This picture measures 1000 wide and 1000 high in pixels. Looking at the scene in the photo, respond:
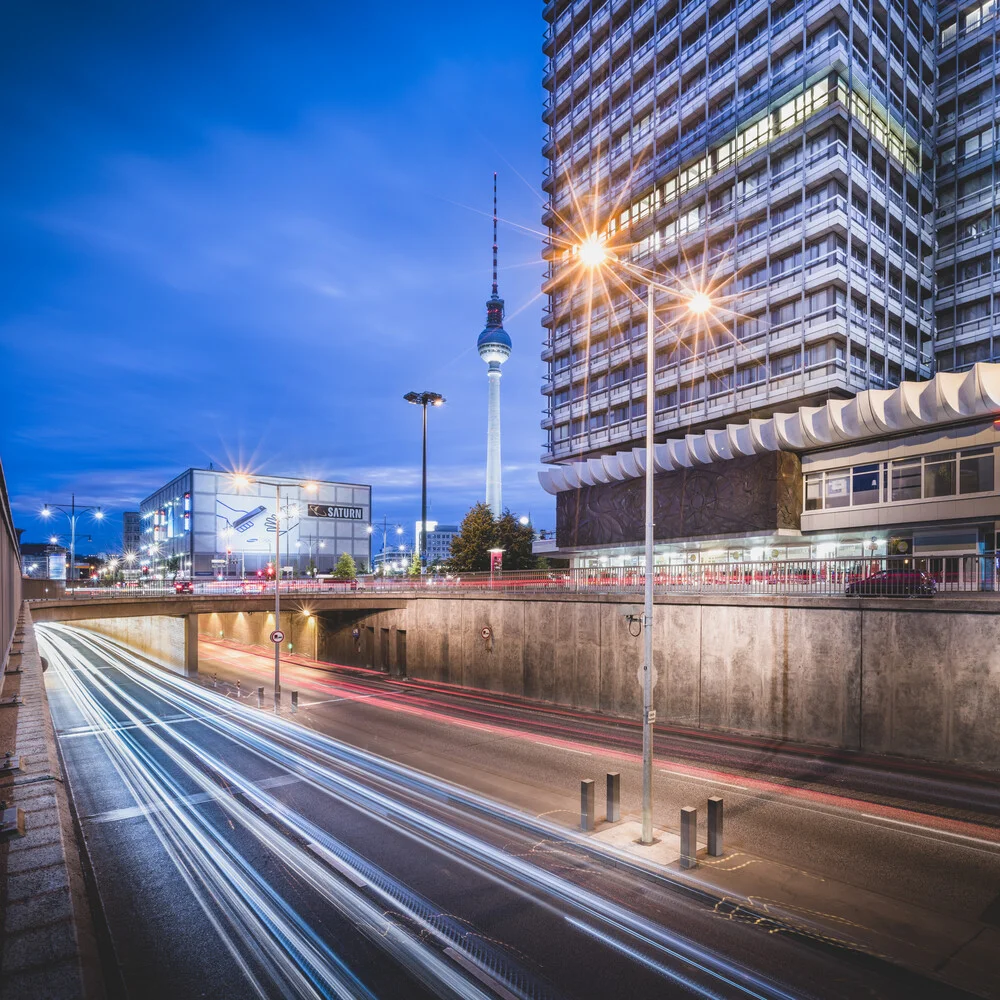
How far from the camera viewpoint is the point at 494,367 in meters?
138

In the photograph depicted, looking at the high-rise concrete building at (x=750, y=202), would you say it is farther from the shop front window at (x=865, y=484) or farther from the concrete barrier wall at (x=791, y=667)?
the concrete barrier wall at (x=791, y=667)

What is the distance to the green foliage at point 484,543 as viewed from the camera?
46.8 metres

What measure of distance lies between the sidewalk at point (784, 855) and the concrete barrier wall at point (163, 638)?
20.9m

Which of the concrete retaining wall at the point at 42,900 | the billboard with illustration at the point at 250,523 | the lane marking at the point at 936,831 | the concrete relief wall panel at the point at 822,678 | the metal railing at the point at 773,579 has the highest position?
the billboard with illustration at the point at 250,523

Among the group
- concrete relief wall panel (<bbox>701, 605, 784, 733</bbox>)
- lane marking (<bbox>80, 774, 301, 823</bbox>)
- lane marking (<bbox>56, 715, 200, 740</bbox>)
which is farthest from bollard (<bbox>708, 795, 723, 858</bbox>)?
lane marking (<bbox>56, 715, 200, 740</bbox>)

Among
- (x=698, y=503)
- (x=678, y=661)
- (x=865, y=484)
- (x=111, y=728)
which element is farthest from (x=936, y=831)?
(x=698, y=503)

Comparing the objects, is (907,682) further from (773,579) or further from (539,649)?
(539,649)

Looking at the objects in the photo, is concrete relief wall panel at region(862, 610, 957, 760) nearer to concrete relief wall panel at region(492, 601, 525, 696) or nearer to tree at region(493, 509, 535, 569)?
concrete relief wall panel at region(492, 601, 525, 696)

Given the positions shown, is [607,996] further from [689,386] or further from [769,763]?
[689,386]

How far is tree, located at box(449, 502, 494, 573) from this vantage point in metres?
46.7

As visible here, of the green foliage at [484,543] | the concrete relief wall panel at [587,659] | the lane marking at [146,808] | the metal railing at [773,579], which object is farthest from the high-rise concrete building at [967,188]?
the lane marking at [146,808]

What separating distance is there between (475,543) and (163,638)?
22887mm

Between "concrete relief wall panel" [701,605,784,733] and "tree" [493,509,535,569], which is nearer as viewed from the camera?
"concrete relief wall panel" [701,605,784,733]

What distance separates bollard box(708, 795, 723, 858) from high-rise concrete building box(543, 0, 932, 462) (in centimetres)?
2971
